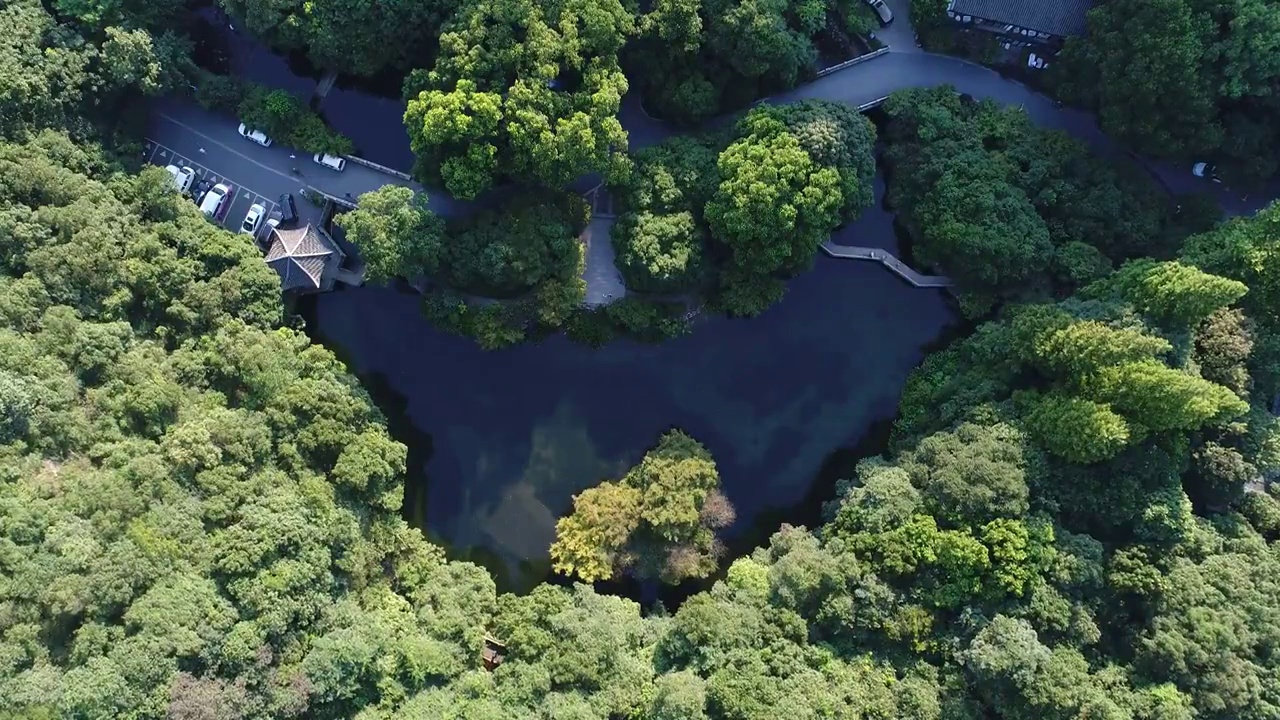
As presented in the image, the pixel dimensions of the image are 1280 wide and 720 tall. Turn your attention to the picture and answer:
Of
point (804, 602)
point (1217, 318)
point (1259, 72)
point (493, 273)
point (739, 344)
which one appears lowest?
point (804, 602)

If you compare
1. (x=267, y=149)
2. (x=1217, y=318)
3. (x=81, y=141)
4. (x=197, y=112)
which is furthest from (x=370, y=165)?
(x=1217, y=318)

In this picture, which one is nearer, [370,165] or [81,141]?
[81,141]

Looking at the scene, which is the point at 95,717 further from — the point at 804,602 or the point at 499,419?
the point at 804,602

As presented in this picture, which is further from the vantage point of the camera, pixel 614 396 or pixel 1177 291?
pixel 614 396

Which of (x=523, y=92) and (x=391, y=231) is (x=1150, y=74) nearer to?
(x=523, y=92)

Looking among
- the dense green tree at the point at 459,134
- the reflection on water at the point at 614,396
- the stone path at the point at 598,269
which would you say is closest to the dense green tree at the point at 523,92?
the dense green tree at the point at 459,134

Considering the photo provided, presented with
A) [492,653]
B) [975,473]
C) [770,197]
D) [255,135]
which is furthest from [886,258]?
[255,135]
